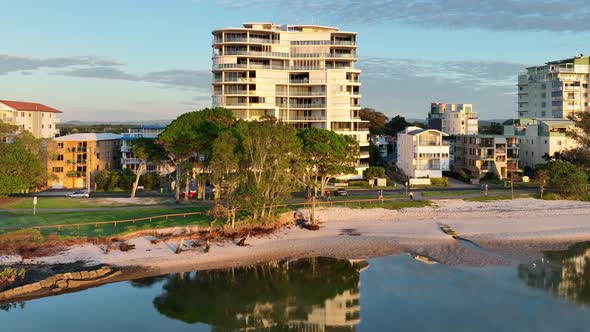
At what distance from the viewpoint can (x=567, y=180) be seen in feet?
255

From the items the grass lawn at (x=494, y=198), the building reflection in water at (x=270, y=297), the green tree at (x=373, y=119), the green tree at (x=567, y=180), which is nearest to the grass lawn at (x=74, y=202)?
the building reflection in water at (x=270, y=297)

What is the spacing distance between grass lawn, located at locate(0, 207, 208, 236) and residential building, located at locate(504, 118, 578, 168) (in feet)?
239

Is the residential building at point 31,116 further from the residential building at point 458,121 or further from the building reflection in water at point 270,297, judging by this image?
the residential building at point 458,121

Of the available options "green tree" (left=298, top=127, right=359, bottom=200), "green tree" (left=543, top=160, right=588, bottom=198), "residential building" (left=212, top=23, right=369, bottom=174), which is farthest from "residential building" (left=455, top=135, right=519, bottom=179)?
"green tree" (left=298, top=127, right=359, bottom=200)

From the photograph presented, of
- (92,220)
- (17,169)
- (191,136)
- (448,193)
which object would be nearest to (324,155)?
(191,136)

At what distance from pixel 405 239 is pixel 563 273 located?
16775mm

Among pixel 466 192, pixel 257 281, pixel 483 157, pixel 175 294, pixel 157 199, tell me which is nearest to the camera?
pixel 175 294

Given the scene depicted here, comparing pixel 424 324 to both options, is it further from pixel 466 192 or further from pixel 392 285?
pixel 466 192

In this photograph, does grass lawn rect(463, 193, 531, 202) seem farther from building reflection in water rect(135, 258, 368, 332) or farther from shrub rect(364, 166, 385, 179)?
building reflection in water rect(135, 258, 368, 332)

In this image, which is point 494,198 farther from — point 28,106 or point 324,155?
point 28,106

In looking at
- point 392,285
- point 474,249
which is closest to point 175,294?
point 392,285

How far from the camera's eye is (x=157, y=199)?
74.0 metres

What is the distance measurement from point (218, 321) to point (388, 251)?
23.6 metres

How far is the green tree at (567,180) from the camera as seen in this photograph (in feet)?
255
